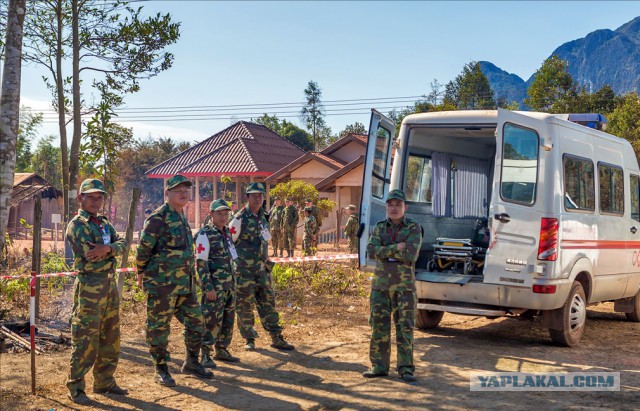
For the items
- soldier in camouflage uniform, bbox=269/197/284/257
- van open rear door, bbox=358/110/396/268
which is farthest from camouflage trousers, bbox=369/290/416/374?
soldier in camouflage uniform, bbox=269/197/284/257

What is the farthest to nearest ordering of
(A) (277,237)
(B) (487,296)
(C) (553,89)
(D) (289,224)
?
(C) (553,89)
(A) (277,237)
(D) (289,224)
(B) (487,296)

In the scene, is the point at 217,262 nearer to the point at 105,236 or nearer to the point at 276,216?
the point at 105,236

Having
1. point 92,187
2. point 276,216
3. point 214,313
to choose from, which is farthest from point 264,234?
point 276,216

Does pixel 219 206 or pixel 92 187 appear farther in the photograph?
pixel 219 206

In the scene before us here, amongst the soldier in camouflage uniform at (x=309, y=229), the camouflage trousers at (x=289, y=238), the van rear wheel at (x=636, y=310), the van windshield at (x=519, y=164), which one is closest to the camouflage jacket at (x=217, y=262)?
the van windshield at (x=519, y=164)

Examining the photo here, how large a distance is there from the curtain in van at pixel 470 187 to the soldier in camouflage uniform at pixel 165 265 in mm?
4880

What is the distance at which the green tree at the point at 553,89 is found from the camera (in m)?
35.3

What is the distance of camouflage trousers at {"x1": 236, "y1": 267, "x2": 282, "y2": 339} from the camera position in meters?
7.70

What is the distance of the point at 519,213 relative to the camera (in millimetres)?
7582

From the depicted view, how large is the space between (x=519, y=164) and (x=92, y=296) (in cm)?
486

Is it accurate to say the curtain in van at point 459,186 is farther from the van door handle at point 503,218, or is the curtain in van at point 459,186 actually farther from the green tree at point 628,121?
the green tree at point 628,121

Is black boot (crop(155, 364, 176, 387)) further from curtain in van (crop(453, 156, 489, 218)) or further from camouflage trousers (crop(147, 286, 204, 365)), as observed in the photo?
curtain in van (crop(453, 156, 489, 218))

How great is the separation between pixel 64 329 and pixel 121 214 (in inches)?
1575

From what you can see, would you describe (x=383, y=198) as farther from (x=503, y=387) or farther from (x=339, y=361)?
(x=503, y=387)
